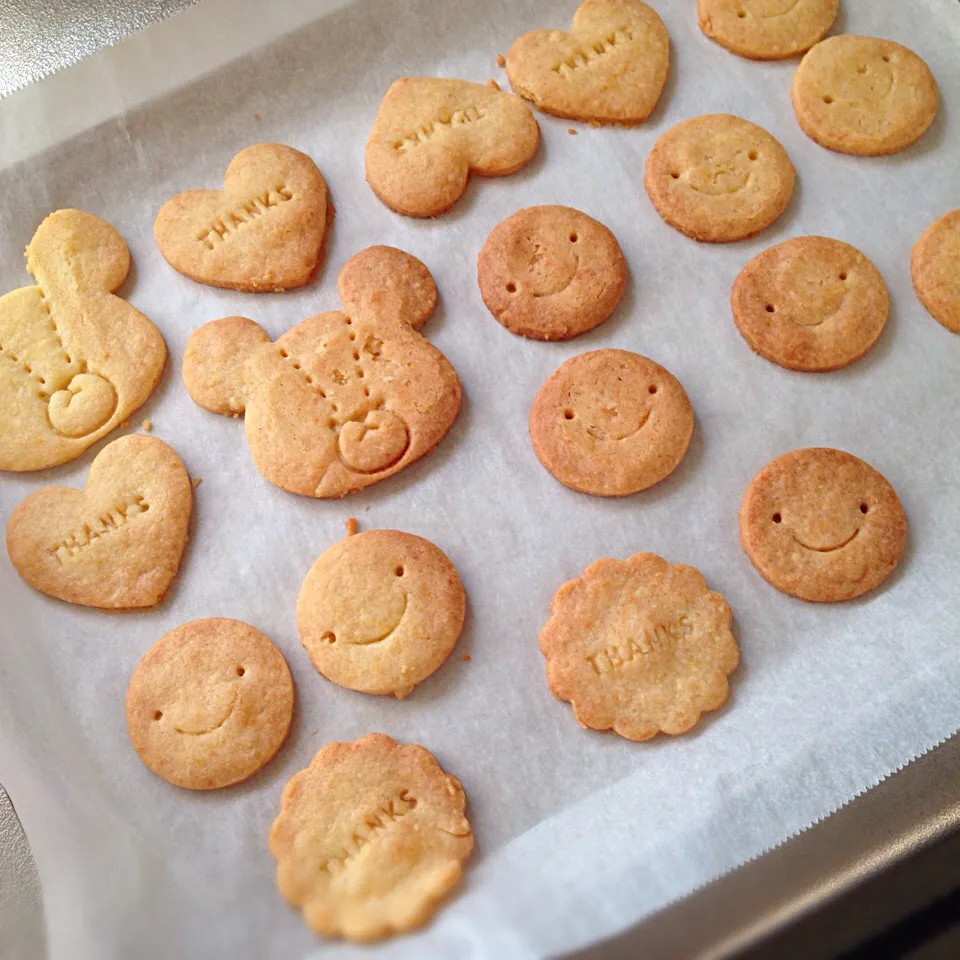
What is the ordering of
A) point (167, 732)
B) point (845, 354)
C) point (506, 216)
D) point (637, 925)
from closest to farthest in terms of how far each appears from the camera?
1. point (637, 925)
2. point (167, 732)
3. point (845, 354)
4. point (506, 216)

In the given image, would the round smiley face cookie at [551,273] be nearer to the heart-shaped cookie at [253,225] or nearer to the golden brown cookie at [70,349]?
the heart-shaped cookie at [253,225]

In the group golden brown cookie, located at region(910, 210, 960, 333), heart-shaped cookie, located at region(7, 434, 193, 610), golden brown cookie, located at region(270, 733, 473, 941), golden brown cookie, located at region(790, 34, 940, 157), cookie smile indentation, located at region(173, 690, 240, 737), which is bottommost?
golden brown cookie, located at region(270, 733, 473, 941)

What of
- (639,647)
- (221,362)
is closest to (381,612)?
(639,647)

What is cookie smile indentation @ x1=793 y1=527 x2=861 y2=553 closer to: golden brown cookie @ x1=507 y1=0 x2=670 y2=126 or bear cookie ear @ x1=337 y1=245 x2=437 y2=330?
bear cookie ear @ x1=337 y1=245 x2=437 y2=330

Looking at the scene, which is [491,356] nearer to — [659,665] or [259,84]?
[659,665]

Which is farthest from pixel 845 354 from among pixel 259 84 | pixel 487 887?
pixel 259 84

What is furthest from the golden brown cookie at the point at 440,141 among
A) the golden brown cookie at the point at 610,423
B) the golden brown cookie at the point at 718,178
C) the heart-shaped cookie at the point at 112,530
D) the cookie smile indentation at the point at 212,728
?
the cookie smile indentation at the point at 212,728

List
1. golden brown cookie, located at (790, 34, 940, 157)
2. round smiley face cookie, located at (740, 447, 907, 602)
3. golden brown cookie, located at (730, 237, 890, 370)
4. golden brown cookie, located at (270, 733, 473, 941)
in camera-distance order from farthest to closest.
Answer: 1. golden brown cookie, located at (790, 34, 940, 157)
2. golden brown cookie, located at (730, 237, 890, 370)
3. round smiley face cookie, located at (740, 447, 907, 602)
4. golden brown cookie, located at (270, 733, 473, 941)

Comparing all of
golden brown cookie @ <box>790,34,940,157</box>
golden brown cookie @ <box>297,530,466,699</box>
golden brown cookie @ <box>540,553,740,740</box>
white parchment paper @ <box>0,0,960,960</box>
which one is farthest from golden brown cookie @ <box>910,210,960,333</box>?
golden brown cookie @ <box>297,530,466,699</box>
